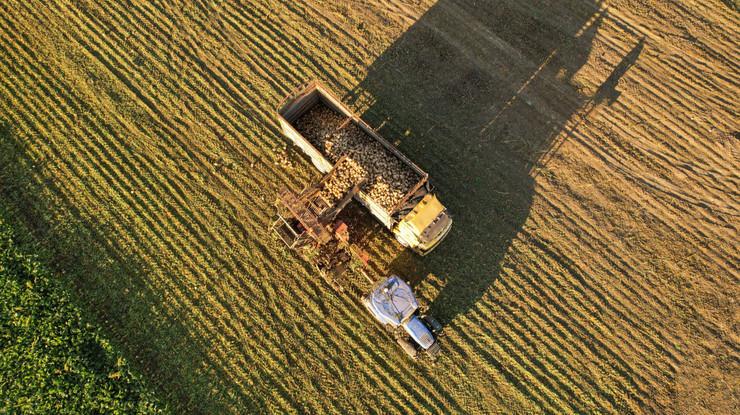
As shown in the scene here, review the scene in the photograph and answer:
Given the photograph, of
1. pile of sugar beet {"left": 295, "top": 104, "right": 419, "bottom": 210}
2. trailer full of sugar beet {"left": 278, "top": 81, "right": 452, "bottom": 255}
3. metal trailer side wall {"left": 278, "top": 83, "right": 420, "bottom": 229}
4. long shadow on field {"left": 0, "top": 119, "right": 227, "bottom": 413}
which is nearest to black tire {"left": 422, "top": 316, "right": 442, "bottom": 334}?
trailer full of sugar beet {"left": 278, "top": 81, "right": 452, "bottom": 255}

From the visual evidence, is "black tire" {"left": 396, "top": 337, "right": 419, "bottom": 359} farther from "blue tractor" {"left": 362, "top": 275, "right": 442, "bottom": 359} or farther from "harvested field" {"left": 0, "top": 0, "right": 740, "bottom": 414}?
"harvested field" {"left": 0, "top": 0, "right": 740, "bottom": 414}

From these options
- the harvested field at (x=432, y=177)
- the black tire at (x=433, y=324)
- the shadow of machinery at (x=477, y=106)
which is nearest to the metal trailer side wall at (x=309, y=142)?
the harvested field at (x=432, y=177)

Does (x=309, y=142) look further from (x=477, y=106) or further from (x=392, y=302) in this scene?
(x=477, y=106)

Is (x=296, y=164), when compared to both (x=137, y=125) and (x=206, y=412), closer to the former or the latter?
(x=137, y=125)

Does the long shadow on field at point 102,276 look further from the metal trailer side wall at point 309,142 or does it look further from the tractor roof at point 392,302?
the metal trailer side wall at point 309,142

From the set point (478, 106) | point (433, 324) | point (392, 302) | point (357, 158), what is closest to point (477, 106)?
point (478, 106)

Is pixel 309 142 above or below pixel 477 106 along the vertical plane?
below

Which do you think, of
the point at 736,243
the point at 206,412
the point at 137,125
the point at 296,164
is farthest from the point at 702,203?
the point at 137,125
